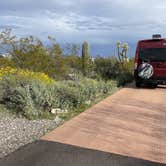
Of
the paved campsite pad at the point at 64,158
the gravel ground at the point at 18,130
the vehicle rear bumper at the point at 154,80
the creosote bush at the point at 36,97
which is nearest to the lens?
the paved campsite pad at the point at 64,158

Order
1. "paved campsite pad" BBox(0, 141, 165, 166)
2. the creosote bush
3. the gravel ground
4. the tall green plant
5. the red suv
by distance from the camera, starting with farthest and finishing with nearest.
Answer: the tall green plant → the red suv → the creosote bush → the gravel ground → "paved campsite pad" BBox(0, 141, 165, 166)

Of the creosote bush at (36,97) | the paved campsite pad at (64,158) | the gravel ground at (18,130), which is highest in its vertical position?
the creosote bush at (36,97)

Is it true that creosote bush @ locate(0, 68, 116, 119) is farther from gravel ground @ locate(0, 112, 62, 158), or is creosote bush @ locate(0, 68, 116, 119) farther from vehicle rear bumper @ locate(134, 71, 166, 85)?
vehicle rear bumper @ locate(134, 71, 166, 85)

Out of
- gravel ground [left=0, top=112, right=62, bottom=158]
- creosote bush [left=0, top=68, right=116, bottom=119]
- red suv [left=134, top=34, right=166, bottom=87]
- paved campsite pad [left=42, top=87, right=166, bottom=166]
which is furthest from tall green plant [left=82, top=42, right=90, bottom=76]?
gravel ground [left=0, top=112, right=62, bottom=158]

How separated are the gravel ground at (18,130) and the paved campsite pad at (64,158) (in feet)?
1.31

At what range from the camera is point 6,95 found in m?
12.2

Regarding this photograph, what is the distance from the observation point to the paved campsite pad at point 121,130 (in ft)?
24.9

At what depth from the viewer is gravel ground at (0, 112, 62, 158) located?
7910mm

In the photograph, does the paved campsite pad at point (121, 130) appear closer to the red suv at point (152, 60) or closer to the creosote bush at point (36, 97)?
the creosote bush at point (36, 97)

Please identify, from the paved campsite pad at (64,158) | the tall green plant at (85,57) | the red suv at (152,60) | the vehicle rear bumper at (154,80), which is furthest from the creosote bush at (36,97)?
the tall green plant at (85,57)

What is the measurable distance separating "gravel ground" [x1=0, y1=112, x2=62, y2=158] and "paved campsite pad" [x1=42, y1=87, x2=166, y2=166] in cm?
39

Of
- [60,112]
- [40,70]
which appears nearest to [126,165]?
[60,112]

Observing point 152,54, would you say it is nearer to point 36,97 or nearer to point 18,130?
point 36,97

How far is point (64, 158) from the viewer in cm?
687
